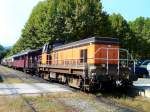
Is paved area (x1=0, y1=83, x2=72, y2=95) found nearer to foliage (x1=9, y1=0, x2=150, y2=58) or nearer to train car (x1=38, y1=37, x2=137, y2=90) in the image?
train car (x1=38, y1=37, x2=137, y2=90)

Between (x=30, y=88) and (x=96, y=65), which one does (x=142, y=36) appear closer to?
(x=30, y=88)

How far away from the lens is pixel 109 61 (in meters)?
19.8

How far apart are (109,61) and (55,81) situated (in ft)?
29.7

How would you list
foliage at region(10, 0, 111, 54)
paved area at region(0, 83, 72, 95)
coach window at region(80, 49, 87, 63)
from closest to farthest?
paved area at region(0, 83, 72, 95) → coach window at region(80, 49, 87, 63) → foliage at region(10, 0, 111, 54)

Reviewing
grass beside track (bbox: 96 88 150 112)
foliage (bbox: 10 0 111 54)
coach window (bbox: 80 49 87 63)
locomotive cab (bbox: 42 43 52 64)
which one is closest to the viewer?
grass beside track (bbox: 96 88 150 112)

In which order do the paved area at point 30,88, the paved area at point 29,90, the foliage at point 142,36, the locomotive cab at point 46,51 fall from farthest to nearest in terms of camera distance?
the foliage at point 142,36, the locomotive cab at point 46,51, the paved area at point 30,88, the paved area at point 29,90

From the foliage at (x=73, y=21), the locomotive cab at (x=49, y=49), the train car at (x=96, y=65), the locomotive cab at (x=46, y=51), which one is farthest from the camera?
the foliage at (x=73, y=21)

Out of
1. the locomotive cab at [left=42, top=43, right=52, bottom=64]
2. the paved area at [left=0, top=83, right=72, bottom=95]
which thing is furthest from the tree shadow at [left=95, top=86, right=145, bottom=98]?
the locomotive cab at [left=42, top=43, right=52, bottom=64]

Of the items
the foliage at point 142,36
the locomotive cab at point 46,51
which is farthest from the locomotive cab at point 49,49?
the foliage at point 142,36

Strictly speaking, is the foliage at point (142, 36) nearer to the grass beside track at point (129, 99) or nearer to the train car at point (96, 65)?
the train car at point (96, 65)

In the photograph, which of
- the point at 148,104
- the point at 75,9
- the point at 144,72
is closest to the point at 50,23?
the point at 75,9

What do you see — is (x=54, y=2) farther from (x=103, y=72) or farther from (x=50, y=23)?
(x=103, y=72)

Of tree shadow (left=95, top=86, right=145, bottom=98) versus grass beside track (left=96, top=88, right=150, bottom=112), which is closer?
grass beside track (left=96, top=88, right=150, bottom=112)

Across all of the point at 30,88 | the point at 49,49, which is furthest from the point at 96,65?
the point at 49,49
